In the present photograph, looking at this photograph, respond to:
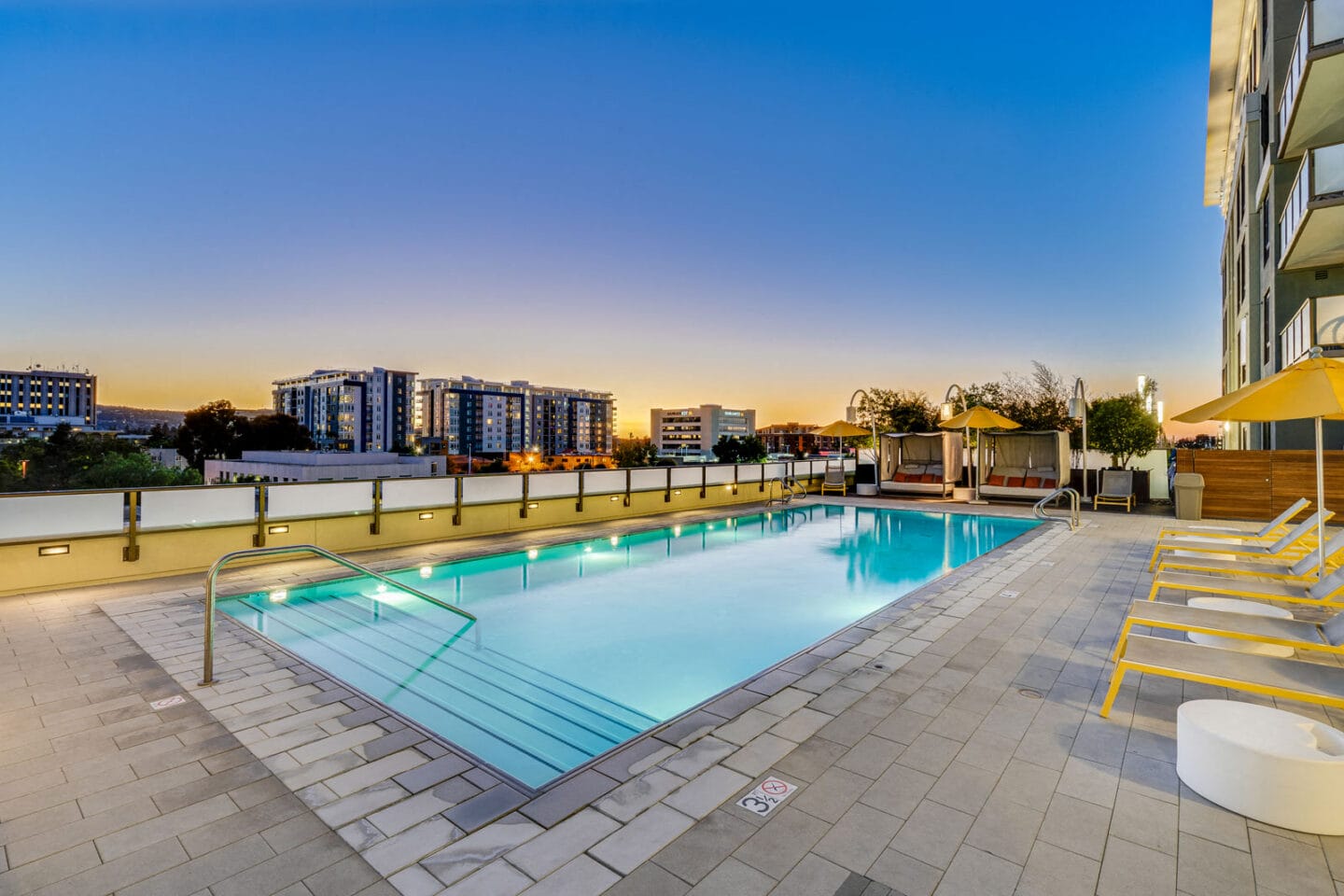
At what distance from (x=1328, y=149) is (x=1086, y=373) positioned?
1085 inches

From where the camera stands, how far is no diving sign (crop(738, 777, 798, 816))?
93.9 inches

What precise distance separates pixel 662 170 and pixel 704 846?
21808mm

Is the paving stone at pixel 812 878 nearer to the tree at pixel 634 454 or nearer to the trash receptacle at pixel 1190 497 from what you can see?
the trash receptacle at pixel 1190 497

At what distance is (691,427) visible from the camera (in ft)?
496

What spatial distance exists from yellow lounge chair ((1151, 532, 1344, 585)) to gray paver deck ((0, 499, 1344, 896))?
2.26 m

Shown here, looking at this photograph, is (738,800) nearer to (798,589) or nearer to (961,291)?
(798,589)

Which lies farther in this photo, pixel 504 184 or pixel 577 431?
pixel 577 431

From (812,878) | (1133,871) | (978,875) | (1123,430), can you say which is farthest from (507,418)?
(1133,871)

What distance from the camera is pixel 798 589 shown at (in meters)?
7.32

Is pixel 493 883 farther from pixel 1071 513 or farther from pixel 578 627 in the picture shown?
pixel 1071 513

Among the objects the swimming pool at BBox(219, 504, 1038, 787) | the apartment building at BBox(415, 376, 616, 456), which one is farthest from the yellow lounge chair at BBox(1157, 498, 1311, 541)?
the apartment building at BBox(415, 376, 616, 456)

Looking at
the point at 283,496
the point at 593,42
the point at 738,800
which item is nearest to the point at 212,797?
the point at 738,800

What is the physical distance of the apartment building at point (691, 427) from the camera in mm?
146225

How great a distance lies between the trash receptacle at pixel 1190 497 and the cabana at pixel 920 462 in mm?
4761
